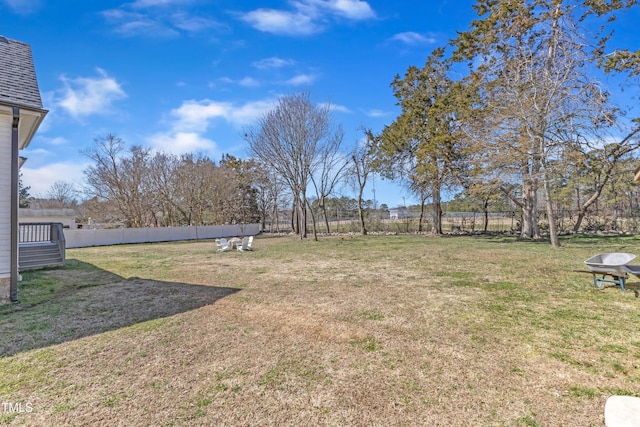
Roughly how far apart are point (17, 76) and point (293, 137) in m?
13.2

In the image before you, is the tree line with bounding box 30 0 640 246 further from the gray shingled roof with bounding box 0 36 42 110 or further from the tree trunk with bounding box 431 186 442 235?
the gray shingled roof with bounding box 0 36 42 110

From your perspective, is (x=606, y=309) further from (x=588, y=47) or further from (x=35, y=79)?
(x=588, y=47)

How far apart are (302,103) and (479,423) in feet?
58.8

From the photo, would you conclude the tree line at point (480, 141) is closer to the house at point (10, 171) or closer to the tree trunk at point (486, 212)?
the tree trunk at point (486, 212)

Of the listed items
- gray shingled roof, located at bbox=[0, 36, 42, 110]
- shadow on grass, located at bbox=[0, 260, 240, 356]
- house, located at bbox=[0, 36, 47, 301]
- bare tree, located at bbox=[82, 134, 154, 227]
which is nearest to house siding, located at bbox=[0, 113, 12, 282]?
house, located at bbox=[0, 36, 47, 301]

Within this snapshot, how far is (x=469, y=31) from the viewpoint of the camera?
1535cm

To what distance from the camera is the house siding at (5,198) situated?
5.50 meters

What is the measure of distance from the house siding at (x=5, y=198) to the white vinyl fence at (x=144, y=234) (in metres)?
15.0

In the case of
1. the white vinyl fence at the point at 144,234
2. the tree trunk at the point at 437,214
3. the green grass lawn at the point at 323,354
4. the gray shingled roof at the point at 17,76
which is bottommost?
the green grass lawn at the point at 323,354

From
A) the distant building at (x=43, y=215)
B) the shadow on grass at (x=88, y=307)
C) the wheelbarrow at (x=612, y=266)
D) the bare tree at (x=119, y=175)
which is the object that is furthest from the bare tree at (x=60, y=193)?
the wheelbarrow at (x=612, y=266)

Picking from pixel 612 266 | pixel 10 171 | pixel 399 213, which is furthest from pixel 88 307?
pixel 399 213

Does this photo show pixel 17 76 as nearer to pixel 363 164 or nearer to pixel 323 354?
pixel 323 354

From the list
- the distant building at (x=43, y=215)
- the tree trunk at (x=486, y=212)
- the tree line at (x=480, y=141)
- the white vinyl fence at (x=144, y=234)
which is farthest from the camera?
the tree trunk at (x=486, y=212)

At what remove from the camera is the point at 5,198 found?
5.51m
